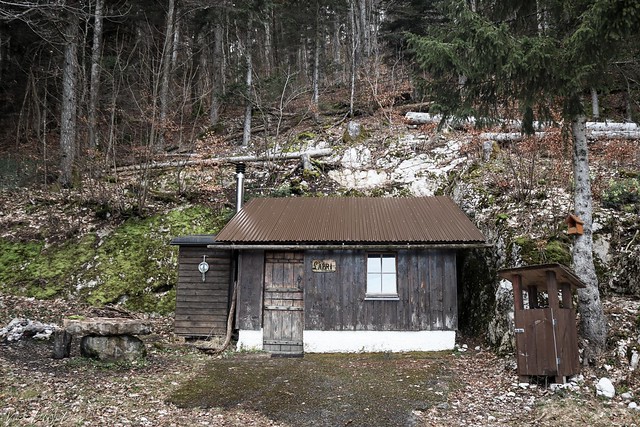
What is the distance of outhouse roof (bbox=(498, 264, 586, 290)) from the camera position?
6.82 meters

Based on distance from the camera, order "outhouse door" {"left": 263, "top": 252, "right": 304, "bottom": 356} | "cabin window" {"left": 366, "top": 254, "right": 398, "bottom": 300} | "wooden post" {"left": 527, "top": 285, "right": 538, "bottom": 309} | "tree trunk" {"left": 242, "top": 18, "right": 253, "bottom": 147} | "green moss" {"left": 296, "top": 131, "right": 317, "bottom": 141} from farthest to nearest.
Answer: "green moss" {"left": 296, "top": 131, "right": 317, "bottom": 141} < "tree trunk" {"left": 242, "top": 18, "right": 253, "bottom": 147} < "cabin window" {"left": 366, "top": 254, "right": 398, "bottom": 300} < "outhouse door" {"left": 263, "top": 252, "right": 304, "bottom": 356} < "wooden post" {"left": 527, "top": 285, "right": 538, "bottom": 309}

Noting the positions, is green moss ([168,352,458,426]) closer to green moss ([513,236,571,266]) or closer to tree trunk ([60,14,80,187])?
green moss ([513,236,571,266])

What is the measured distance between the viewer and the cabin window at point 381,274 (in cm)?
1037

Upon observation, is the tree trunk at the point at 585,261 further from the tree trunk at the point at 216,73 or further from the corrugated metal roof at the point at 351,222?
the tree trunk at the point at 216,73

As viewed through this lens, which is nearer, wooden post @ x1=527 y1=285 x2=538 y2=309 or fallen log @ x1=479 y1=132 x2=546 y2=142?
wooden post @ x1=527 y1=285 x2=538 y2=309

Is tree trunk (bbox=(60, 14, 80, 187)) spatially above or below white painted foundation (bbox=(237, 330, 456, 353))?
above

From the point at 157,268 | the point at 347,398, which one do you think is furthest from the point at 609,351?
the point at 157,268

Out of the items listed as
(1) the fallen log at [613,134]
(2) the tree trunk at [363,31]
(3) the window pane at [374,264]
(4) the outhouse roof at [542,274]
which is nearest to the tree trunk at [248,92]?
(2) the tree trunk at [363,31]

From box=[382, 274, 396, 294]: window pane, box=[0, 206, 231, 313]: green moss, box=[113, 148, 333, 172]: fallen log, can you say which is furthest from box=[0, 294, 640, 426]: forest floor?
box=[113, 148, 333, 172]: fallen log

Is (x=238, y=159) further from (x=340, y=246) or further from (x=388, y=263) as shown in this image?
(x=388, y=263)

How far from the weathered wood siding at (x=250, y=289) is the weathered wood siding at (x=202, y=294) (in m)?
0.89

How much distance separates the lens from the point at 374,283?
34.2ft

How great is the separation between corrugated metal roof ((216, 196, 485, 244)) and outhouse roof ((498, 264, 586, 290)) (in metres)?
2.19

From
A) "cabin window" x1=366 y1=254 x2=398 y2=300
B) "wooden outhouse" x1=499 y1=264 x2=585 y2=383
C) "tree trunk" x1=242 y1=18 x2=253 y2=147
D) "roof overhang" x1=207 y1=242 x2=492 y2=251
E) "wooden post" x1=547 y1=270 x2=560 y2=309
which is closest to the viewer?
"wooden outhouse" x1=499 y1=264 x2=585 y2=383
